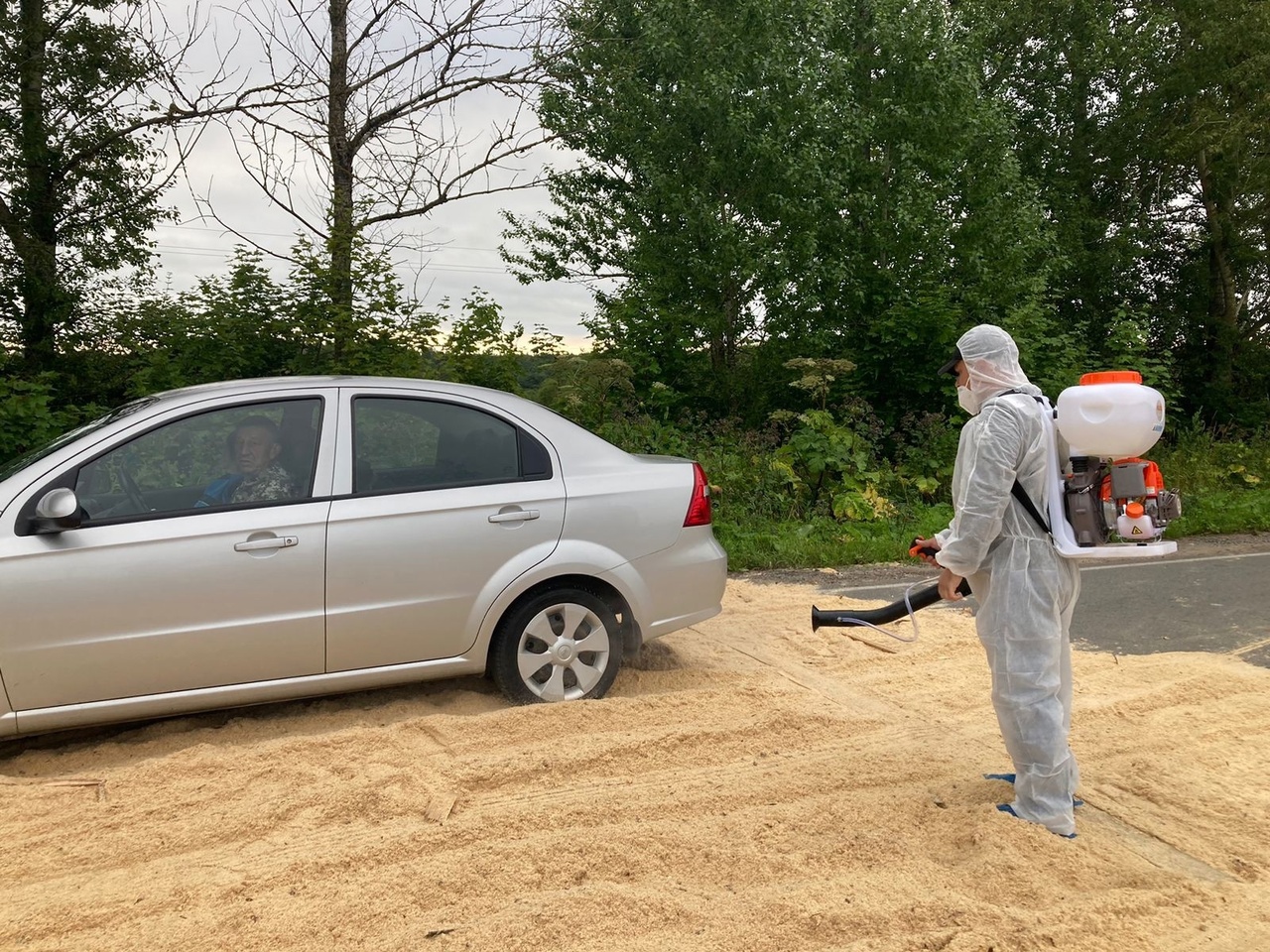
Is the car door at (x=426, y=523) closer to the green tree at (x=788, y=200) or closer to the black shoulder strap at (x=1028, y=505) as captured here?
the black shoulder strap at (x=1028, y=505)

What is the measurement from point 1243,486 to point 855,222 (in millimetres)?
7080

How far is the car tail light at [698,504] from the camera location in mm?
5777

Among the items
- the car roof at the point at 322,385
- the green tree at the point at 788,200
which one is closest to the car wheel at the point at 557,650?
the car roof at the point at 322,385

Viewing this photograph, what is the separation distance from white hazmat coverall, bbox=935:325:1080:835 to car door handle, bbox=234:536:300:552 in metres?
2.98

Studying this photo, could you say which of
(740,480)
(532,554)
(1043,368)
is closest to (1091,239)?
(1043,368)

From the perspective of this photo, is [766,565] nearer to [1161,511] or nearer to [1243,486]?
[1161,511]

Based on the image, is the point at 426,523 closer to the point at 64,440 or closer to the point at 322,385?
the point at 322,385

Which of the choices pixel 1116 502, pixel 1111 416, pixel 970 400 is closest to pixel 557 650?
pixel 970 400

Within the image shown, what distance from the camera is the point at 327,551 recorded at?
505 cm

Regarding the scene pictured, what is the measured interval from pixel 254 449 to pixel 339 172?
869 centimetres

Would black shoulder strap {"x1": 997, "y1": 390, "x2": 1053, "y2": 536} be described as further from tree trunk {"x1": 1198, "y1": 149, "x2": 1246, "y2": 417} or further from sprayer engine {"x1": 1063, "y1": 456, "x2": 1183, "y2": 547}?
tree trunk {"x1": 1198, "y1": 149, "x2": 1246, "y2": 417}

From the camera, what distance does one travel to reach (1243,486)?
1477 cm

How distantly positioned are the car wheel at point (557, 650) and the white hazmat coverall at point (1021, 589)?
205 cm

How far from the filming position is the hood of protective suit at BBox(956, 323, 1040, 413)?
4.21 m
